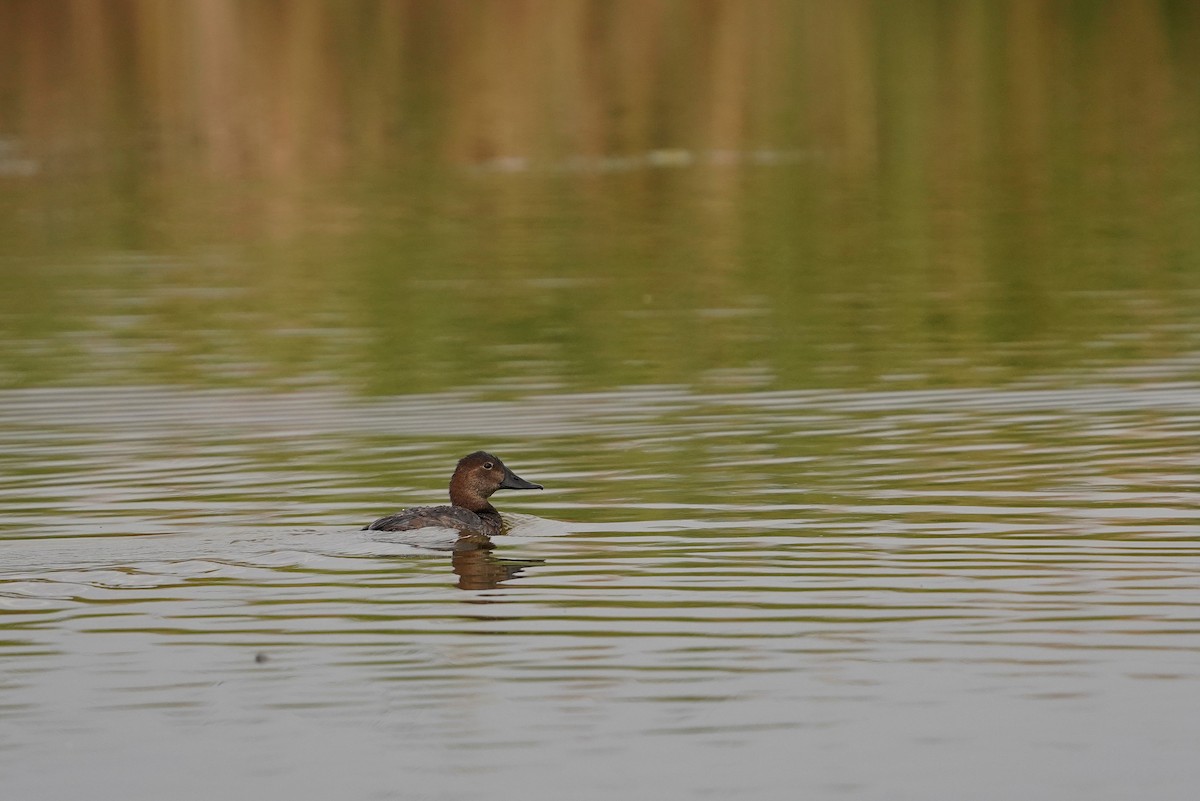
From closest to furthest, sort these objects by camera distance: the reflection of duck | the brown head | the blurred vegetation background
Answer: the reflection of duck
the brown head
the blurred vegetation background

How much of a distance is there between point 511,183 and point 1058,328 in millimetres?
18536

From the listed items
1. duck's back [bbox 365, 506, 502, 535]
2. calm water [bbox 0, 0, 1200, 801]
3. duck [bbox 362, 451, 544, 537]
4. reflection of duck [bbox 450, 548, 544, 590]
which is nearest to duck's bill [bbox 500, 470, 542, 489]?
duck [bbox 362, 451, 544, 537]

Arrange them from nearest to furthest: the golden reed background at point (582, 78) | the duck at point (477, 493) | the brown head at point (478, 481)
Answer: the duck at point (477, 493) < the brown head at point (478, 481) < the golden reed background at point (582, 78)

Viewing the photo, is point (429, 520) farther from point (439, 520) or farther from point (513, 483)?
point (513, 483)

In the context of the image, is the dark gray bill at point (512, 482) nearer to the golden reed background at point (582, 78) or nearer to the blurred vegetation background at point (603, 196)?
the blurred vegetation background at point (603, 196)

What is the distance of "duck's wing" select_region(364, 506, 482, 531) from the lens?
13.9 meters

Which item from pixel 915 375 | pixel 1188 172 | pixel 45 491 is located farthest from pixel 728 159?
pixel 45 491

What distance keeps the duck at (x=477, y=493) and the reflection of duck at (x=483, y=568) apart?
1.16ft

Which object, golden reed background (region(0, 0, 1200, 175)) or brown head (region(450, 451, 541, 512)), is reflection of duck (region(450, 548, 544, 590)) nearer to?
brown head (region(450, 451, 541, 512))

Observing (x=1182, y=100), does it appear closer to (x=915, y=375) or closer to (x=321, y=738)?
(x=915, y=375)

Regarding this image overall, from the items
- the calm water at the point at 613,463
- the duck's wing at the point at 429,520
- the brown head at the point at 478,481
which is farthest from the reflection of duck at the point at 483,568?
the brown head at the point at 478,481

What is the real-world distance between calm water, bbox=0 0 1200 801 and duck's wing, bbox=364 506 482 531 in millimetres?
125

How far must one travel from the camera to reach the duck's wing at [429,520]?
45.7 feet

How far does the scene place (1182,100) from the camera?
50656mm
